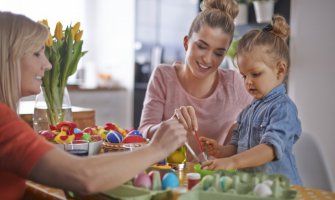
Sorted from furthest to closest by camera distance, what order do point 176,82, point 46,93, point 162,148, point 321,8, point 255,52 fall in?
point 321,8 → point 176,82 → point 46,93 → point 255,52 → point 162,148

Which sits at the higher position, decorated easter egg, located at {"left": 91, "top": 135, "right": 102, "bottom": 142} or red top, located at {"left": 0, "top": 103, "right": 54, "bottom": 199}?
red top, located at {"left": 0, "top": 103, "right": 54, "bottom": 199}

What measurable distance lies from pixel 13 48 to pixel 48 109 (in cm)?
73

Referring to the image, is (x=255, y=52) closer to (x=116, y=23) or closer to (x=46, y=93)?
(x=46, y=93)

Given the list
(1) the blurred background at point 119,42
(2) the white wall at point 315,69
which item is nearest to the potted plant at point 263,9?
(2) the white wall at point 315,69

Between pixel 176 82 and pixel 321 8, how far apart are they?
57.5 inches

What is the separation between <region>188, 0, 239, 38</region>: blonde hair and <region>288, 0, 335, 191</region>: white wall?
130cm

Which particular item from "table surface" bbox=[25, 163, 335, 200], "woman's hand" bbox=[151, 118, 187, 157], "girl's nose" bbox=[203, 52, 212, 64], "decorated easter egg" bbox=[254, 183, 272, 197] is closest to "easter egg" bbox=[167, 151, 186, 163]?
"table surface" bbox=[25, 163, 335, 200]

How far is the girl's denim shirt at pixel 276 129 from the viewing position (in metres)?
1.36

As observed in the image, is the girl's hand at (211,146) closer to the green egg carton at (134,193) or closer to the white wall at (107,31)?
the green egg carton at (134,193)

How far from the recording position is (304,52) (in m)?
3.00

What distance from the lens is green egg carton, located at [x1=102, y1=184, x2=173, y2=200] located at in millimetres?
917

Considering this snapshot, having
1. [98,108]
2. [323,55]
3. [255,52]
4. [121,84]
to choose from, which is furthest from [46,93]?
[121,84]

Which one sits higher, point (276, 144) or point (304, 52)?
point (304, 52)

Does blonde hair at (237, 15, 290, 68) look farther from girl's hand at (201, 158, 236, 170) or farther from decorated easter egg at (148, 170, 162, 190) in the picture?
decorated easter egg at (148, 170, 162, 190)
